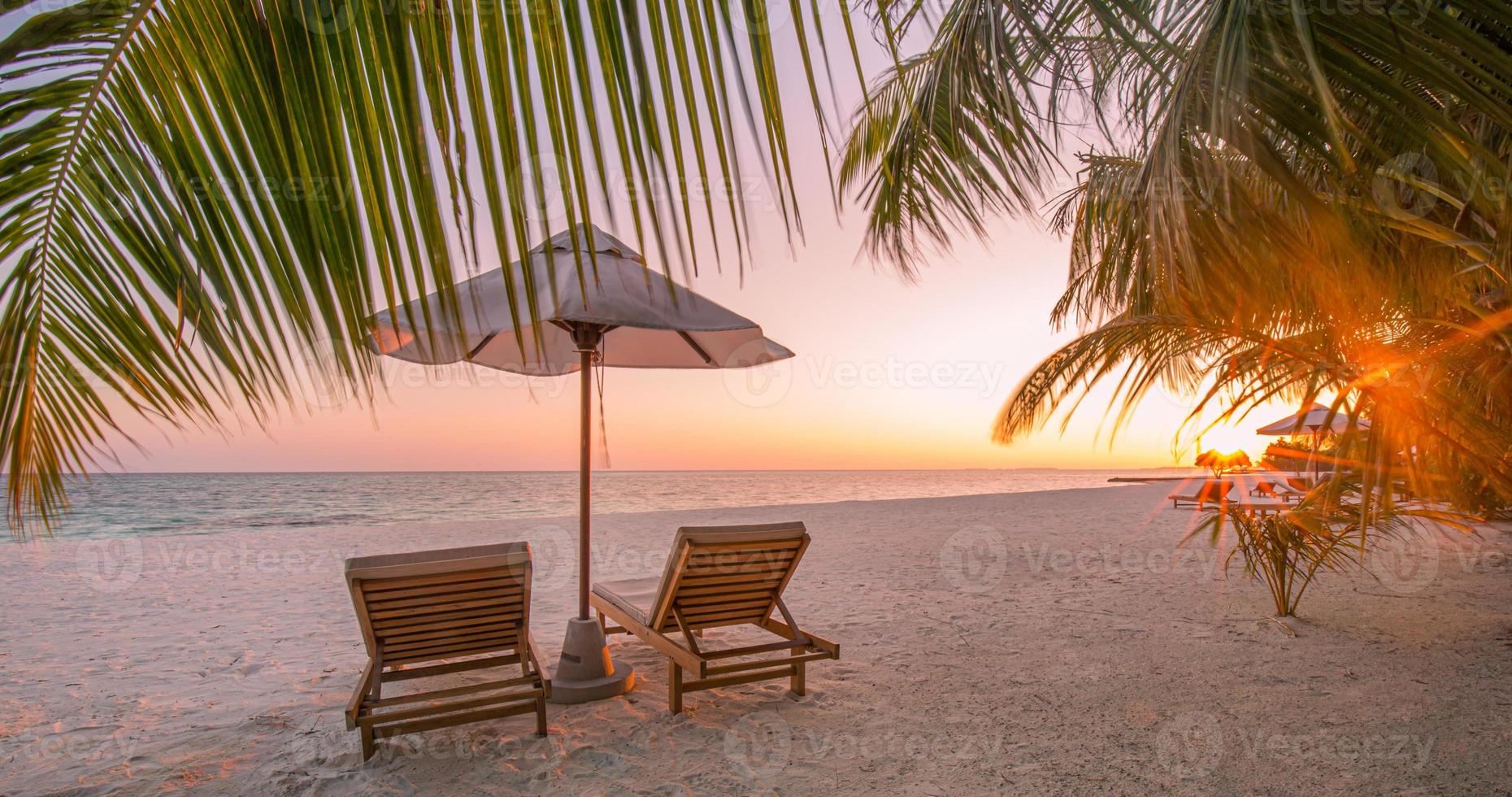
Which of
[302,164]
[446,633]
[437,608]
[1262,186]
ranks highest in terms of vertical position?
[1262,186]

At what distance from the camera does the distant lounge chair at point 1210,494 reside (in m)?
6.47

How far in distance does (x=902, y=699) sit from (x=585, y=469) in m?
1.84

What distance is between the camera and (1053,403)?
377 centimetres

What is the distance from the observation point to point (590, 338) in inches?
145

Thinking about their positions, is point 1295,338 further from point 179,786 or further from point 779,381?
point 179,786

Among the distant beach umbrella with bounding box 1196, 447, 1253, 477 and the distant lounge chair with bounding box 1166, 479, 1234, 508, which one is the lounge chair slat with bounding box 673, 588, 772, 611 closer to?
the distant lounge chair with bounding box 1166, 479, 1234, 508

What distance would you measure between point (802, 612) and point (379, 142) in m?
5.22

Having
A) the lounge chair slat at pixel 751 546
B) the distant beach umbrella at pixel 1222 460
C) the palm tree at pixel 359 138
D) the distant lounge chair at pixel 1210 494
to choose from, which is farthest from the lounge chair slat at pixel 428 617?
the distant beach umbrella at pixel 1222 460

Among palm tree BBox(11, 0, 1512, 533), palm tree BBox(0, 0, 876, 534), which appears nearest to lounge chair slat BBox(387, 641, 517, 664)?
palm tree BBox(11, 0, 1512, 533)

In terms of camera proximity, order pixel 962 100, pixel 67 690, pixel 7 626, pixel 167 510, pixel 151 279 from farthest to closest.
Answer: pixel 167 510 < pixel 7 626 < pixel 67 690 < pixel 962 100 < pixel 151 279

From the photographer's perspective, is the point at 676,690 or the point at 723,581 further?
the point at 723,581

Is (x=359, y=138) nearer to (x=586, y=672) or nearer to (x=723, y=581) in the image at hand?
(x=723, y=581)

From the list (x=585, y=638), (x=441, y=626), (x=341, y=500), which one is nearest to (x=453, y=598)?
(x=441, y=626)

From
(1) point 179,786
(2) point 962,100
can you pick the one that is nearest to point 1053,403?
(2) point 962,100
